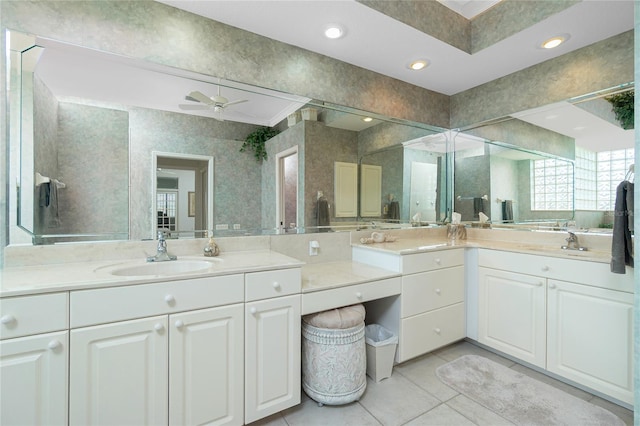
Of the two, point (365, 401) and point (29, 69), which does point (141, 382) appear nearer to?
point (365, 401)

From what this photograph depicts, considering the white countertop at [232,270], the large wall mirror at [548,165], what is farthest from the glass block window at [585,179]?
the white countertop at [232,270]

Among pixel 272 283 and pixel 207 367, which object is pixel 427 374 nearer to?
pixel 272 283

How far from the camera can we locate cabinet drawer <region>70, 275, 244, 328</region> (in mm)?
1175

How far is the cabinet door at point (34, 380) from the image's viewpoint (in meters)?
1.06

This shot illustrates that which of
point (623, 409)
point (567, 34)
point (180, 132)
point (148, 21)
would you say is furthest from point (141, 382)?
point (567, 34)

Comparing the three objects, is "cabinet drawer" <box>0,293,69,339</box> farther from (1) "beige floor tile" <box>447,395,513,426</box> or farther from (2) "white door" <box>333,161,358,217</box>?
(1) "beige floor tile" <box>447,395,513,426</box>

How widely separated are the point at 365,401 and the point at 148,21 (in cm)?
268

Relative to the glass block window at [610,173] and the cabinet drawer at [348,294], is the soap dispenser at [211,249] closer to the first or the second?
the cabinet drawer at [348,294]

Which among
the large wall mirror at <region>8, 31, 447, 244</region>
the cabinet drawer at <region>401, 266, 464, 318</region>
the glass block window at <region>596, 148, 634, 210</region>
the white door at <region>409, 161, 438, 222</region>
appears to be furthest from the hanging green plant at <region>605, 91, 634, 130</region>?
the large wall mirror at <region>8, 31, 447, 244</region>

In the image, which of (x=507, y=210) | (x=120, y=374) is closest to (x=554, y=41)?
(x=507, y=210)

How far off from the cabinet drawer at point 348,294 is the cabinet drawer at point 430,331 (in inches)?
11.8

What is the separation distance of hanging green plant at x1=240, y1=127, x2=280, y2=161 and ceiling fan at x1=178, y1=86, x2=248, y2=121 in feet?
0.73

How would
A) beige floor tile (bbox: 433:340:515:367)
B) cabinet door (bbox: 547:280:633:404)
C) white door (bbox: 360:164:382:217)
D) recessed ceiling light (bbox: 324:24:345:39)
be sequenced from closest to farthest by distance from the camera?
cabinet door (bbox: 547:280:633:404) → recessed ceiling light (bbox: 324:24:345:39) → beige floor tile (bbox: 433:340:515:367) → white door (bbox: 360:164:382:217)

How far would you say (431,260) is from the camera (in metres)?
2.29
